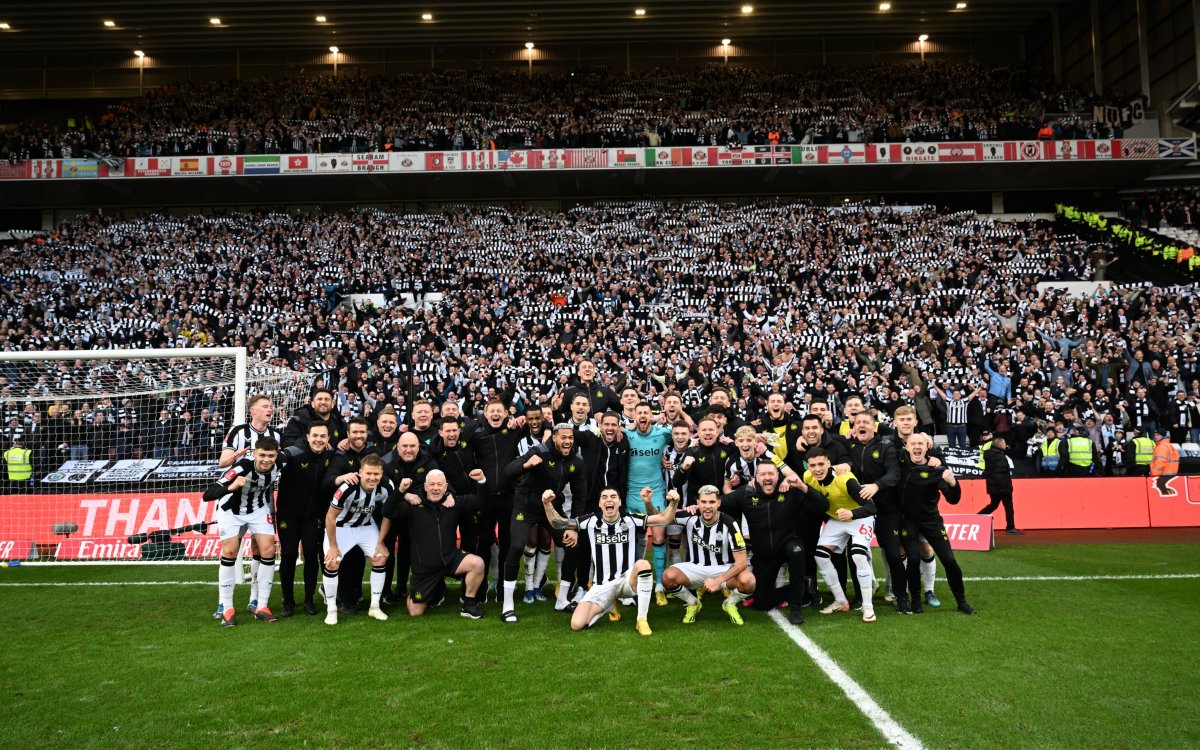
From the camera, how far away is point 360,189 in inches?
1412

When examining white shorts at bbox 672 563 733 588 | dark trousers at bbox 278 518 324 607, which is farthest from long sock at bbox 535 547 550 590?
dark trousers at bbox 278 518 324 607

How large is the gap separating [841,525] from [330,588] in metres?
4.97

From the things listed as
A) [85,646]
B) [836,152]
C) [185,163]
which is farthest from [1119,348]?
[185,163]

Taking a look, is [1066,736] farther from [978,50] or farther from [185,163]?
[978,50]

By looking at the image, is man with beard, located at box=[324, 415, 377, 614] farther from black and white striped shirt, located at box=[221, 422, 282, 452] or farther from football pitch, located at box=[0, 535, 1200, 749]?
black and white striped shirt, located at box=[221, 422, 282, 452]

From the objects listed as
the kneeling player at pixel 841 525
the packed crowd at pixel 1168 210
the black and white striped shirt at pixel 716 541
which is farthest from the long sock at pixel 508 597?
the packed crowd at pixel 1168 210

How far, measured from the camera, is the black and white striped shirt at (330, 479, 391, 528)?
7969 millimetres

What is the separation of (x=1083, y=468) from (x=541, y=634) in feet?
45.3

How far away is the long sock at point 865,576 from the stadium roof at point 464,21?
115 ft

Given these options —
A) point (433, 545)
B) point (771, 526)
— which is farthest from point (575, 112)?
point (771, 526)

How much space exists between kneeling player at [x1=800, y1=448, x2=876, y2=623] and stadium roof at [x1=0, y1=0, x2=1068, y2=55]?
114 feet

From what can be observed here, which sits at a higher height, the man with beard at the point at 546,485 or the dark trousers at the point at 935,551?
the man with beard at the point at 546,485

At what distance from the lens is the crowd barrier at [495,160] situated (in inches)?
1288

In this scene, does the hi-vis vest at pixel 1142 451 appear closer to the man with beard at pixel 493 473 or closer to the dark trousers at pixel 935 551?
the dark trousers at pixel 935 551
